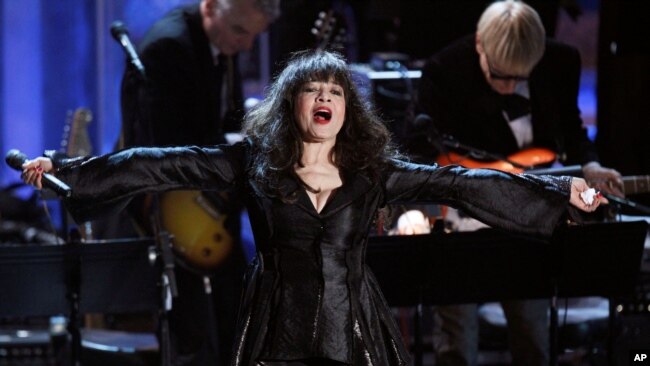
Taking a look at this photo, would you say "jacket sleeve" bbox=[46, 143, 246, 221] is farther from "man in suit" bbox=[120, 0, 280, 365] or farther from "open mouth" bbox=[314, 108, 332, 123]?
"man in suit" bbox=[120, 0, 280, 365]

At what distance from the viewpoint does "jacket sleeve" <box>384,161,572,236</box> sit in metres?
3.85

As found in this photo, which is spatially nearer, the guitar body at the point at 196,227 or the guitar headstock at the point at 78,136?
the guitar body at the point at 196,227

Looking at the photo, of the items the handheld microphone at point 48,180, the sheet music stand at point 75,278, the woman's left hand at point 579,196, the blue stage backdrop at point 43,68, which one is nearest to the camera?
the handheld microphone at point 48,180

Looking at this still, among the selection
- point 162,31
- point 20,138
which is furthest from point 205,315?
point 20,138

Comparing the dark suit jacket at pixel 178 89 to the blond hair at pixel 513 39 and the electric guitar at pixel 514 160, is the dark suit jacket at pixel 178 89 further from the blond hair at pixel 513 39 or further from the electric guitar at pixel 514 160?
the blond hair at pixel 513 39

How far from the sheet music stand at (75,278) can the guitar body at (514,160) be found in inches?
56.6

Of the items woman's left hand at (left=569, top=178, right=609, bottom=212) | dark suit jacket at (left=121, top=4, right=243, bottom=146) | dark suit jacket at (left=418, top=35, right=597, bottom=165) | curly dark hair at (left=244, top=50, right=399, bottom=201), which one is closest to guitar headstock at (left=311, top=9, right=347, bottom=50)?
dark suit jacket at (left=121, top=4, right=243, bottom=146)

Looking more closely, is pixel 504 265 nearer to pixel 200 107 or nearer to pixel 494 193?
pixel 494 193

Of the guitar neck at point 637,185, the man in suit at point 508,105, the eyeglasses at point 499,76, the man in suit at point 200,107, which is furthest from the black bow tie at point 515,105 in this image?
the man in suit at point 200,107

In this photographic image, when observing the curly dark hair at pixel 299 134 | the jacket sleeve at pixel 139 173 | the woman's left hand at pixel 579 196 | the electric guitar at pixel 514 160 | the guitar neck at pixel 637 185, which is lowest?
the guitar neck at pixel 637 185

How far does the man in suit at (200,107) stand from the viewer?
213 inches

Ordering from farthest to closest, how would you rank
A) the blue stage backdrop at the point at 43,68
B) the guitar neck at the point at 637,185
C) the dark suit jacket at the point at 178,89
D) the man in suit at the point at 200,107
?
1. the blue stage backdrop at the point at 43,68
2. the man in suit at the point at 200,107
3. the dark suit jacket at the point at 178,89
4. the guitar neck at the point at 637,185

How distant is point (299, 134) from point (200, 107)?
176cm

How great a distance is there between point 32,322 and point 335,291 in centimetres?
353
